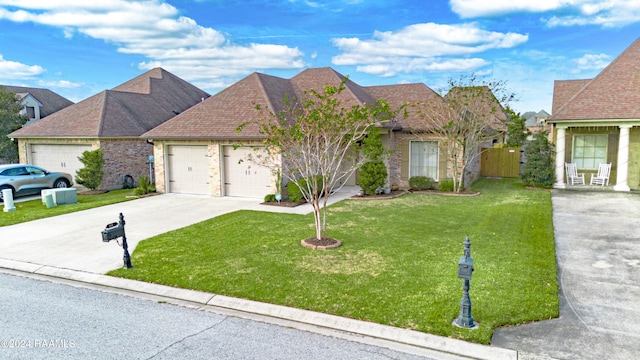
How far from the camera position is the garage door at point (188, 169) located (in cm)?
1725

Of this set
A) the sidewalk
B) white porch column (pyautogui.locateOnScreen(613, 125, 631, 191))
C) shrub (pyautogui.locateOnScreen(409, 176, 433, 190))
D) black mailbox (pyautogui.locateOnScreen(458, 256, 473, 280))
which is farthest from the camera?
shrub (pyautogui.locateOnScreen(409, 176, 433, 190))

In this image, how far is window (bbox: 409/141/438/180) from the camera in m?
18.6

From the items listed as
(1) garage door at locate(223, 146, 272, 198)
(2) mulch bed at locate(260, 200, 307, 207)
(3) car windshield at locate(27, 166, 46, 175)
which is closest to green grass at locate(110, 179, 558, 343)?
(2) mulch bed at locate(260, 200, 307, 207)

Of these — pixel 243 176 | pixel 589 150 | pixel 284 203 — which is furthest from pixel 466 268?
pixel 589 150

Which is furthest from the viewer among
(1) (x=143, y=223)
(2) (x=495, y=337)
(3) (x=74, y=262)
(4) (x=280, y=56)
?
(4) (x=280, y=56)

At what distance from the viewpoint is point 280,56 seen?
2941cm

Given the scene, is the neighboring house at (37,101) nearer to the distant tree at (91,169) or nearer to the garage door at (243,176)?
the distant tree at (91,169)

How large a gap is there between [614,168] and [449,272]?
15.8 m

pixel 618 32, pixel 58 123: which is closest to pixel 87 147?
pixel 58 123

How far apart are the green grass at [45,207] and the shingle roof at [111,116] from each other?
322 centimetres

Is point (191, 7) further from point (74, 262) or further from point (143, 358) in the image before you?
point (143, 358)

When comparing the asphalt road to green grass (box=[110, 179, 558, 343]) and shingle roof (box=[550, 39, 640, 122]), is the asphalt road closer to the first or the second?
green grass (box=[110, 179, 558, 343])

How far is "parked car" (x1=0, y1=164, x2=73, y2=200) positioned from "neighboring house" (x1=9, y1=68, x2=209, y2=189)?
6.61 ft

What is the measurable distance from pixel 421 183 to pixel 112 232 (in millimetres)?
13472
